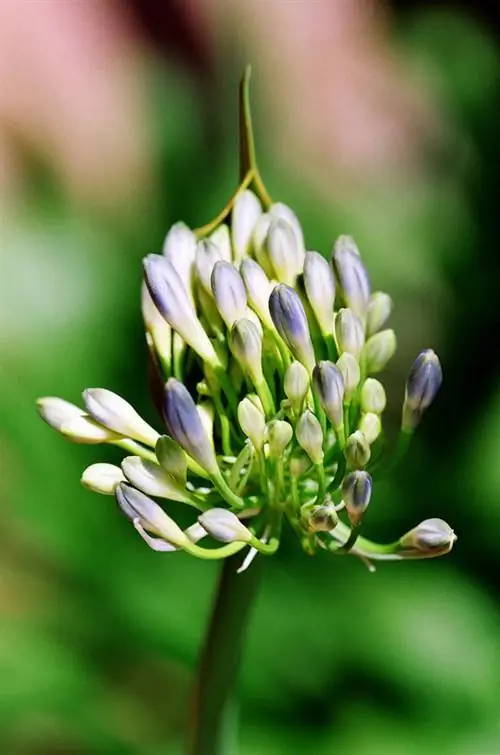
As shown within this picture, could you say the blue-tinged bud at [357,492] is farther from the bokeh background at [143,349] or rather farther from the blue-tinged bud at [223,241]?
the bokeh background at [143,349]

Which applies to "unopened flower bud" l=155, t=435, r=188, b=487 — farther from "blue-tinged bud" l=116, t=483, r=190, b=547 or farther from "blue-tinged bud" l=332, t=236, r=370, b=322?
"blue-tinged bud" l=332, t=236, r=370, b=322

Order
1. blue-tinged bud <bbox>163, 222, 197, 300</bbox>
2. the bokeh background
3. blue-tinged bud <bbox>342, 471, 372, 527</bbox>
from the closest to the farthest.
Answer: blue-tinged bud <bbox>342, 471, 372, 527</bbox> < blue-tinged bud <bbox>163, 222, 197, 300</bbox> < the bokeh background

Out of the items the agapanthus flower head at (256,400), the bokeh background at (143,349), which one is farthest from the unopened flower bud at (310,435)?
the bokeh background at (143,349)

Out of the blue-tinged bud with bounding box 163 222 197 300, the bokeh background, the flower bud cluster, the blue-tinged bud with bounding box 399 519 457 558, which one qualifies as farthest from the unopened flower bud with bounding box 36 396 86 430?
the bokeh background

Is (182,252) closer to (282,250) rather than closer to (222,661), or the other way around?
(282,250)

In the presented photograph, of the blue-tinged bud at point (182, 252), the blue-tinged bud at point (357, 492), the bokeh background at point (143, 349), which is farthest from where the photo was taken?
the bokeh background at point (143, 349)

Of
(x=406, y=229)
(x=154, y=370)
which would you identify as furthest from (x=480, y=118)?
(x=154, y=370)
